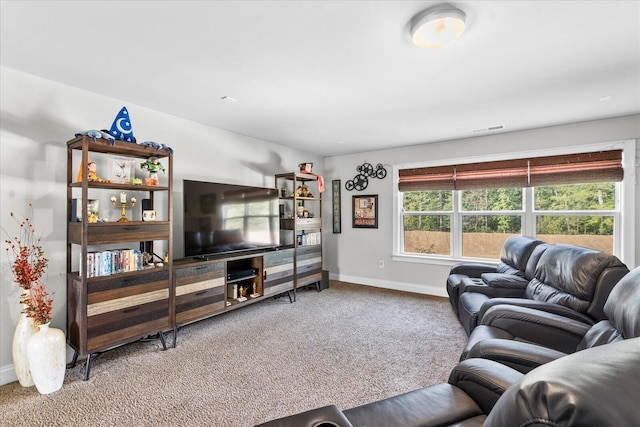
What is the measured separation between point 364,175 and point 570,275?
350 centimetres

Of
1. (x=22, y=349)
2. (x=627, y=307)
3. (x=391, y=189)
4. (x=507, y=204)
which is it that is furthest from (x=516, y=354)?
(x=391, y=189)

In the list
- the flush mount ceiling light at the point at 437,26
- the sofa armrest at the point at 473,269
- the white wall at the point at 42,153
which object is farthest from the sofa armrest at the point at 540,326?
the white wall at the point at 42,153

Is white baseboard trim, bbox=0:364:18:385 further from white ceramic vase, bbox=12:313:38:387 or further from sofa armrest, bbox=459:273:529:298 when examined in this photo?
sofa armrest, bbox=459:273:529:298

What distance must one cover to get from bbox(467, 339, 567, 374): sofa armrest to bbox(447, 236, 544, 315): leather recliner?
5.05 feet

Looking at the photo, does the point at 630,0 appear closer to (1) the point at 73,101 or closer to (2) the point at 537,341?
(2) the point at 537,341

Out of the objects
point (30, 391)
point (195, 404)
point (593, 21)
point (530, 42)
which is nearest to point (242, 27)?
point (530, 42)

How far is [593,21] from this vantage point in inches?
69.4

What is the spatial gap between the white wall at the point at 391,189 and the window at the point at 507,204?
17 centimetres

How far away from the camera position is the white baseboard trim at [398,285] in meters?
4.60

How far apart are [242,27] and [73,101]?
1.89 m

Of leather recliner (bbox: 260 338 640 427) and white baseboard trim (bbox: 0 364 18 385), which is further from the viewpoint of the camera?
white baseboard trim (bbox: 0 364 18 385)

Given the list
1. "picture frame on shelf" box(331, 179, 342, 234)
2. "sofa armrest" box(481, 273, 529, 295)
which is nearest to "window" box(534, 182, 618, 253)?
"sofa armrest" box(481, 273, 529, 295)

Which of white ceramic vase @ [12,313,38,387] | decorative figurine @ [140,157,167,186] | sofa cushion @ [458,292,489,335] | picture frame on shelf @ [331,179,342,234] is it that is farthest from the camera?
picture frame on shelf @ [331,179,342,234]

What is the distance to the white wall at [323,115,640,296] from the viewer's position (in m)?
3.59
